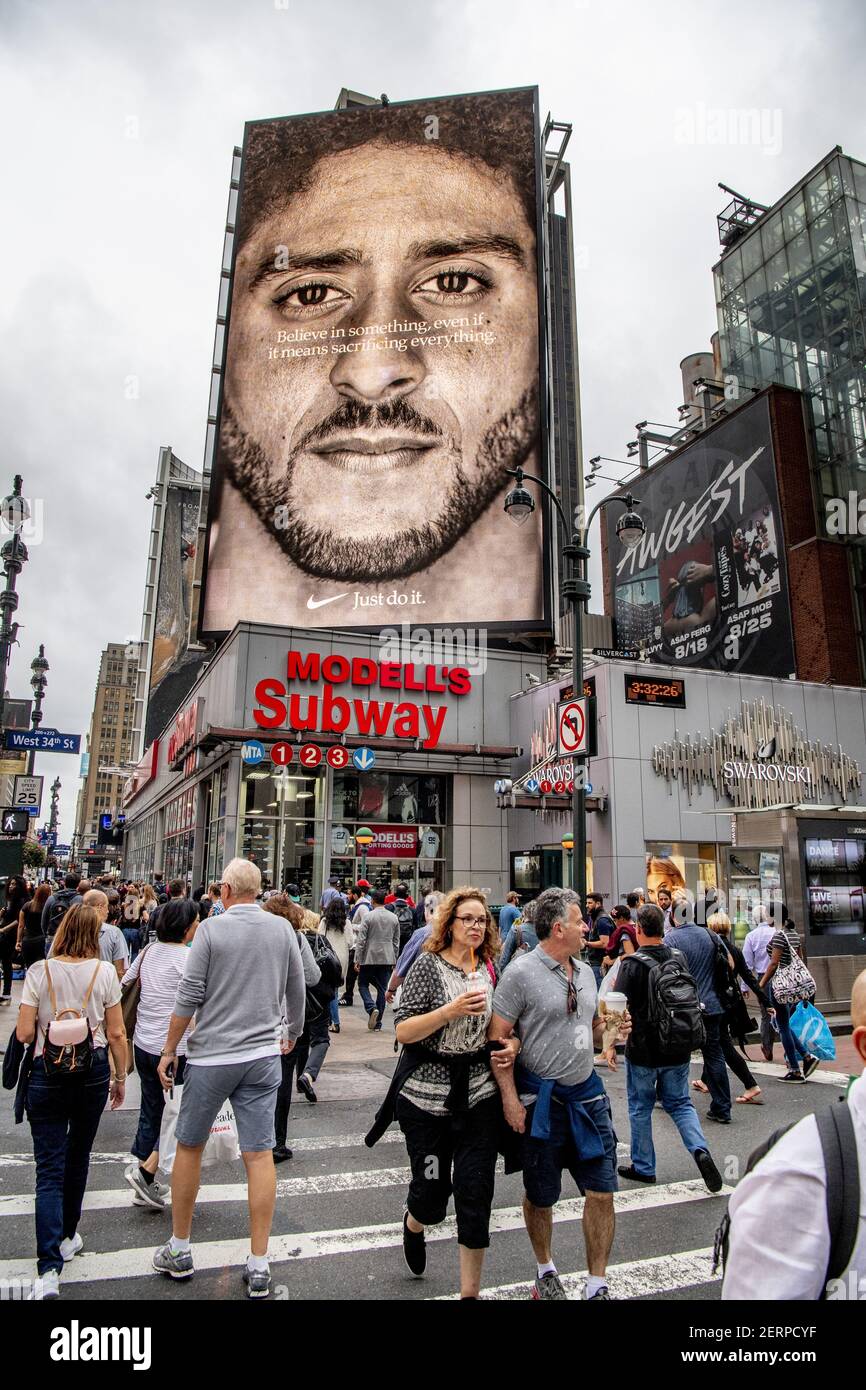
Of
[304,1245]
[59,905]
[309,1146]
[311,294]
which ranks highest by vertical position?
Result: [311,294]

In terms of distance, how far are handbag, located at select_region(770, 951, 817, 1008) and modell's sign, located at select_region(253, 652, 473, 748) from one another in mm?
14315

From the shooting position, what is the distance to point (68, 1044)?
178 inches

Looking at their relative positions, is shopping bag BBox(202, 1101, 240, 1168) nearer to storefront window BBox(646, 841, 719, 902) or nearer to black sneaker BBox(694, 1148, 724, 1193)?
black sneaker BBox(694, 1148, 724, 1193)

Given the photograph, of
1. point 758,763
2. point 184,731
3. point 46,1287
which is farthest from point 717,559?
point 46,1287

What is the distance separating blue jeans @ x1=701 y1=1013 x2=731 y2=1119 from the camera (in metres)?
7.49

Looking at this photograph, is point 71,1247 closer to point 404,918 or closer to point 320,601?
point 404,918

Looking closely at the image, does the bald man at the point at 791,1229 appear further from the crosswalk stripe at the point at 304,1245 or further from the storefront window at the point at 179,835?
the storefront window at the point at 179,835

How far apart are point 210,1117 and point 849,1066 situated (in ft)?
29.8

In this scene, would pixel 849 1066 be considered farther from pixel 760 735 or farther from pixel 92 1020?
pixel 760 735

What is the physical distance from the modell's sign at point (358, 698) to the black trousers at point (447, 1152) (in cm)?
1812

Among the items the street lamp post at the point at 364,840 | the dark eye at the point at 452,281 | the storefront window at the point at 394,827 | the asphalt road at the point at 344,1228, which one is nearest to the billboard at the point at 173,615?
Result: the dark eye at the point at 452,281

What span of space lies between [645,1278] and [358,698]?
19192 mm

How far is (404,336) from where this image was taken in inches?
1282

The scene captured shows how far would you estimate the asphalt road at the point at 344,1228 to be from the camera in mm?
4359
